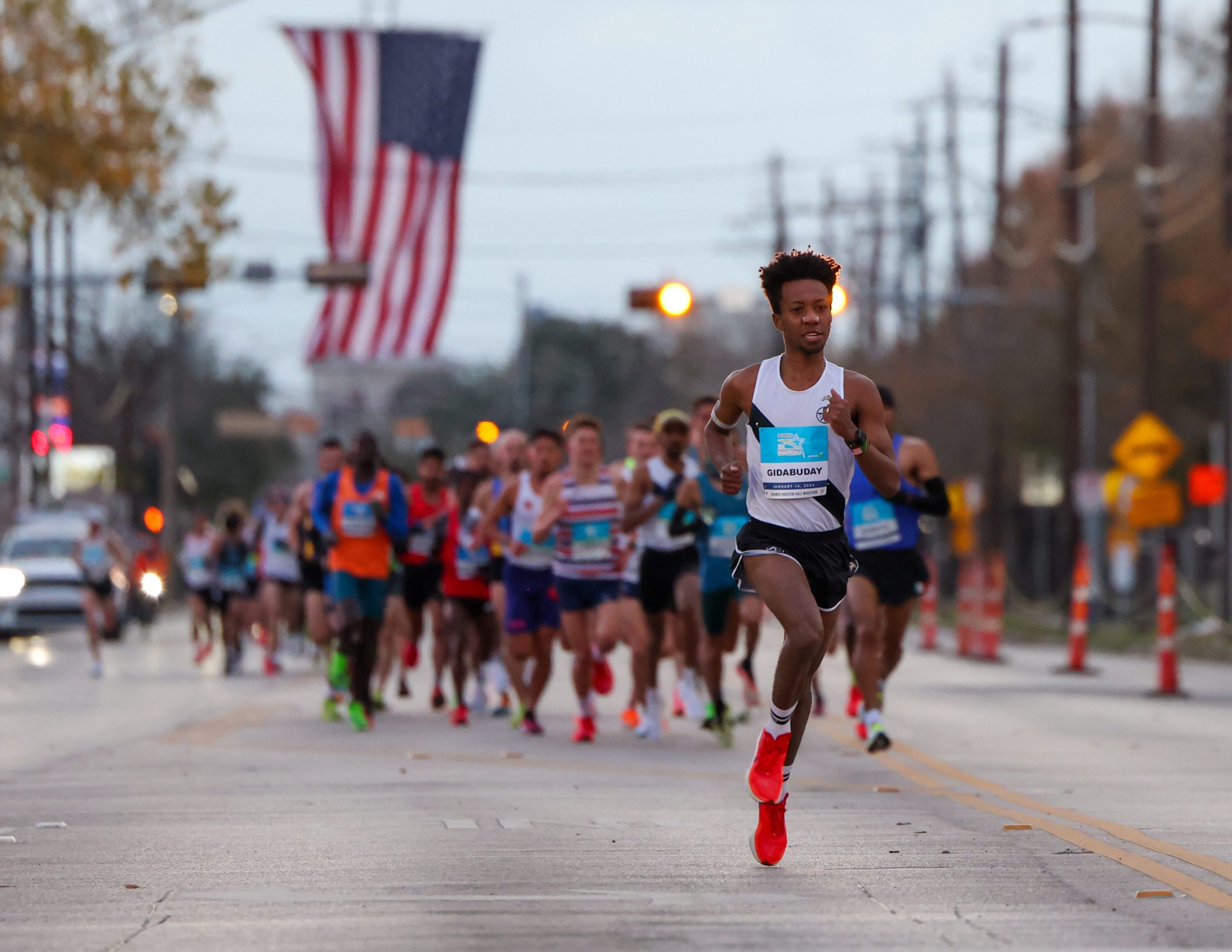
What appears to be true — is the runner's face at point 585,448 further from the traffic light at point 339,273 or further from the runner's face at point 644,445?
the traffic light at point 339,273

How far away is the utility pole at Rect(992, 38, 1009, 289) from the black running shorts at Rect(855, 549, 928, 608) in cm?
3383

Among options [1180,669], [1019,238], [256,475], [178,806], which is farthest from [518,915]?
[256,475]

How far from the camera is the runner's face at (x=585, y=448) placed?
1409 cm

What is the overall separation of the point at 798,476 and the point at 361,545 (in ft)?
23.5

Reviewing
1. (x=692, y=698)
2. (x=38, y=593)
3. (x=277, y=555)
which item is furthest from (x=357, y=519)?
(x=38, y=593)

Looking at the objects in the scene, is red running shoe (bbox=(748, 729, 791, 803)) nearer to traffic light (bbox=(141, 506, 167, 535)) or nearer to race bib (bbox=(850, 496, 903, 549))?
race bib (bbox=(850, 496, 903, 549))

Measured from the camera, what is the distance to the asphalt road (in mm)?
6695

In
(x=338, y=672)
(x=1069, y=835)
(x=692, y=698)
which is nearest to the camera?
(x=1069, y=835)

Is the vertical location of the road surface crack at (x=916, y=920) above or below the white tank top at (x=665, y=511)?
below

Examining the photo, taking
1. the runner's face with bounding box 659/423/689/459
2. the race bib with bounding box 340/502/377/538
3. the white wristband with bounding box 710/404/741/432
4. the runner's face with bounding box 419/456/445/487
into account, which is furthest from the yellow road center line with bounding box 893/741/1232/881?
the runner's face with bounding box 419/456/445/487

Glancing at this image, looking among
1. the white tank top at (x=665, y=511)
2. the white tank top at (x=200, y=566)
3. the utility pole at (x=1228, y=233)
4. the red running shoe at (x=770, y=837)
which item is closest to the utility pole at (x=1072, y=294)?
the utility pole at (x=1228, y=233)

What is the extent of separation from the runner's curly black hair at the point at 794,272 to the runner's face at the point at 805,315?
20 millimetres

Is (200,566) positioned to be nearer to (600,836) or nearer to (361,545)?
(361,545)

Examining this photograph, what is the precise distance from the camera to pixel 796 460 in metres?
8.33
